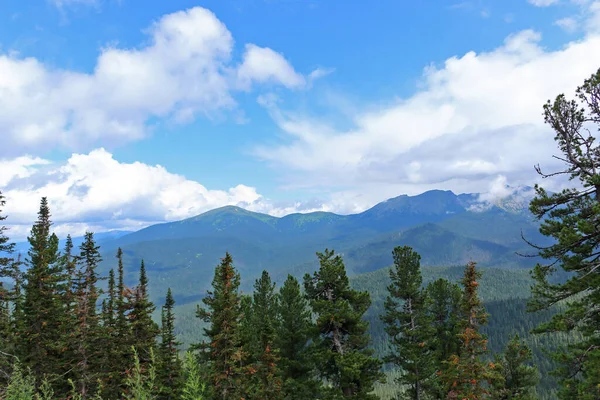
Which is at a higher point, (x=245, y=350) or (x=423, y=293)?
(x=423, y=293)

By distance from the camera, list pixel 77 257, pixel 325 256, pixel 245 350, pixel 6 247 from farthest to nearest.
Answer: pixel 77 257
pixel 245 350
pixel 325 256
pixel 6 247

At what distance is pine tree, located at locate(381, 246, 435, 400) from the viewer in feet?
101

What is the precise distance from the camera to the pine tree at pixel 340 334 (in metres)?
21.8

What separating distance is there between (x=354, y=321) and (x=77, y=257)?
1071 inches

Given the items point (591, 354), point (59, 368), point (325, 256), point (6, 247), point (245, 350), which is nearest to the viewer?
point (591, 354)

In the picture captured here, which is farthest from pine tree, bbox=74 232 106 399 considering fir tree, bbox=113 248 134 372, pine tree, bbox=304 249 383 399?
pine tree, bbox=304 249 383 399

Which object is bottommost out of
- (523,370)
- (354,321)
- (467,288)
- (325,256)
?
(523,370)

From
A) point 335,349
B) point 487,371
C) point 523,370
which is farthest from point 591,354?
point 523,370

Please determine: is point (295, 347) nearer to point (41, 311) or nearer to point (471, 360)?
point (471, 360)

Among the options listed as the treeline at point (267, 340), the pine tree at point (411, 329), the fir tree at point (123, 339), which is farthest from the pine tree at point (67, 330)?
the pine tree at point (411, 329)

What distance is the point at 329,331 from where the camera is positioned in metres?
23.4

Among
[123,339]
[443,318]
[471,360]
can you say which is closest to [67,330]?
[123,339]

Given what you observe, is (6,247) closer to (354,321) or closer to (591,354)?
(354,321)

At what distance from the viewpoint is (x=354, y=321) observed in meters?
23.0
